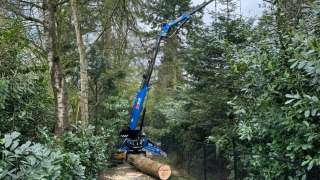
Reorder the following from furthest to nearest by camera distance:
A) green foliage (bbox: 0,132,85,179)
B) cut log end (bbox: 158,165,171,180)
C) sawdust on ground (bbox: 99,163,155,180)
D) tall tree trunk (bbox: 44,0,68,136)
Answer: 1. sawdust on ground (bbox: 99,163,155,180)
2. cut log end (bbox: 158,165,171,180)
3. tall tree trunk (bbox: 44,0,68,136)
4. green foliage (bbox: 0,132,85,179)

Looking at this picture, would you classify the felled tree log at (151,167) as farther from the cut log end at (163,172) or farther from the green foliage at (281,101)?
the green foliage at (281,101)

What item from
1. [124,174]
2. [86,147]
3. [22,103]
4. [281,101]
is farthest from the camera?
[124,174]

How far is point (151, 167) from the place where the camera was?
9773 mm

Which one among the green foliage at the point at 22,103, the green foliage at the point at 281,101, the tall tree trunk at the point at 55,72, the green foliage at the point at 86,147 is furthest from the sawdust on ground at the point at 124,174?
the green foliage at the point at 281,101

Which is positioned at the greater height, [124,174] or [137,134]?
[137,134]

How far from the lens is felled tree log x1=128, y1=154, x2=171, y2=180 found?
9.38 metres

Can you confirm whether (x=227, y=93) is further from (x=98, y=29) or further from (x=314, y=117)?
(x=314, y=117)

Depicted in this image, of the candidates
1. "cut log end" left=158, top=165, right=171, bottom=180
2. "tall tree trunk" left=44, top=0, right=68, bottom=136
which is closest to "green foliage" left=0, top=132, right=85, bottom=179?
"tall tree trunk" left=44, top=0, right=68, bottom=136

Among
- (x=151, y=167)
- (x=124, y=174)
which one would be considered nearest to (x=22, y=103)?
(x=151, y=167)

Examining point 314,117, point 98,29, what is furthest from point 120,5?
point 314,117

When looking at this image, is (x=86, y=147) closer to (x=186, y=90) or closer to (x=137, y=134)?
(x=186, y=90)

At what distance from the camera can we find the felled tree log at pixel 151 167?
9383 millimetres

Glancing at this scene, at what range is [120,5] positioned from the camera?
757cm

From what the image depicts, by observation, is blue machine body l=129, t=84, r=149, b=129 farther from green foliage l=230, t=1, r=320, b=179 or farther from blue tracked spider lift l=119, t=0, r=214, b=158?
green foliage l=230, t=1, r=320, b=179
